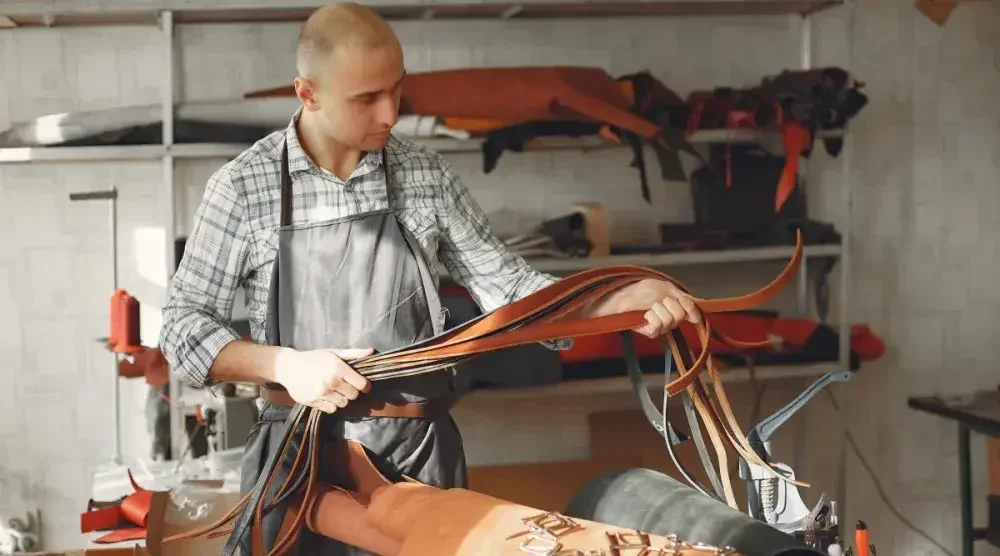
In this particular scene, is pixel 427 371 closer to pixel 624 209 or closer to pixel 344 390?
pixel 344 390

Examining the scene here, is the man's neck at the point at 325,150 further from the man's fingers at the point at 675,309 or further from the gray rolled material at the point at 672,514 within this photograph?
the gray rolled material at the point at 672,514

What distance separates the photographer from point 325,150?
5.90ft

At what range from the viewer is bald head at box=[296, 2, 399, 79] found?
5.50ft

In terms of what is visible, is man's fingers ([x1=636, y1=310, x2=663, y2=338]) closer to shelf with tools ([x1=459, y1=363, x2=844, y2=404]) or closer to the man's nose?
the man's nose

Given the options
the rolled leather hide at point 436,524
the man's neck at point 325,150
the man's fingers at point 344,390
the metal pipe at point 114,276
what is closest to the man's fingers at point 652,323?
the rolled leather hide at point 436,524

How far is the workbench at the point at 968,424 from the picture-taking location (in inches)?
124

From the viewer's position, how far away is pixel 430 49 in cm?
340

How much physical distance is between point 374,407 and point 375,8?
1.72 meters

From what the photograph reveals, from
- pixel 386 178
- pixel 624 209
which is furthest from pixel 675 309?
pixel 624 209

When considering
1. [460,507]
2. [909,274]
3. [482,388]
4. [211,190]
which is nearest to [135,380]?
[482,388]

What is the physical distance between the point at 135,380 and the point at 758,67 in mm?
2288

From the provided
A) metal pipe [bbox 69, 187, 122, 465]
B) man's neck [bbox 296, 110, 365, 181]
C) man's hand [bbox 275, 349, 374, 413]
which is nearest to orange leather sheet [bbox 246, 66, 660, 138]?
metal pipe [bbox 69, 187, 122, 465]

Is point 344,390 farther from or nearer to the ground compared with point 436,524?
farther from the ground

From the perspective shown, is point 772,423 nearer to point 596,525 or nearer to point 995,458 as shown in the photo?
point 596,525
